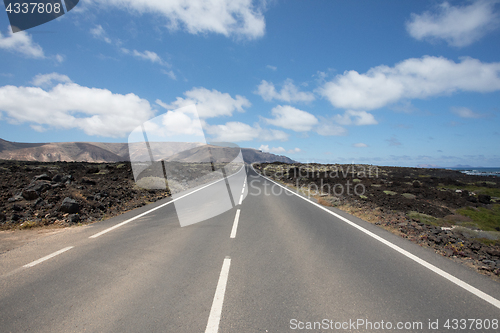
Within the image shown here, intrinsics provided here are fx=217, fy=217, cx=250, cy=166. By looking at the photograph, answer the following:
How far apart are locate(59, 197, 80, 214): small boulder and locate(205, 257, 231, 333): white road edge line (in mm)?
7511

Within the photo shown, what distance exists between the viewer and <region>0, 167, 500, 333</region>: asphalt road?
2779 millimetres

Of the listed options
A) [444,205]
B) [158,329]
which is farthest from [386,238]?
[444,205]

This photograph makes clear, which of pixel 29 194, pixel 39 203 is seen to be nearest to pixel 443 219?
pixel 39 203

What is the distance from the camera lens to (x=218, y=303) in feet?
10.2

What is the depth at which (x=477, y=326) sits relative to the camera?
2750 millimetres

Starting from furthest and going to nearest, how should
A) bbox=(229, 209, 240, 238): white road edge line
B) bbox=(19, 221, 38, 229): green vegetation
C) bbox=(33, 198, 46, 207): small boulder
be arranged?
1. bbox=(33, 198, 46, 207): small boulder
2. bbox=(19, 221, 38, 229): green vegetation
3. bbox=(229, 209, 240, 238): white road edge line

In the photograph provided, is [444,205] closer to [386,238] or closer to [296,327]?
[386,238]

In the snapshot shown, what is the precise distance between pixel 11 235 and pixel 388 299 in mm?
9526

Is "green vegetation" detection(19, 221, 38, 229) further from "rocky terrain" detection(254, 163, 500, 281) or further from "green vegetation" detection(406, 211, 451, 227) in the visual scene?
"green vegetation" detection(406, 211, 451, 227)

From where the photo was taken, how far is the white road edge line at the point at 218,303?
8.68ft

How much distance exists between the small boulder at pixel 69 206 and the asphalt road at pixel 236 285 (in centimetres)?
255

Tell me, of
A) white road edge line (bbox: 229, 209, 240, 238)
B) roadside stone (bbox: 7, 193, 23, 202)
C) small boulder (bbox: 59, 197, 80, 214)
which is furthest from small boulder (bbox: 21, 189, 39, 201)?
white road edge line (bbox: 229, 209, 240, 238)

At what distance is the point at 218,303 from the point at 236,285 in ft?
1.79

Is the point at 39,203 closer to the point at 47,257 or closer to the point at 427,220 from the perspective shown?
the point at 47,257
